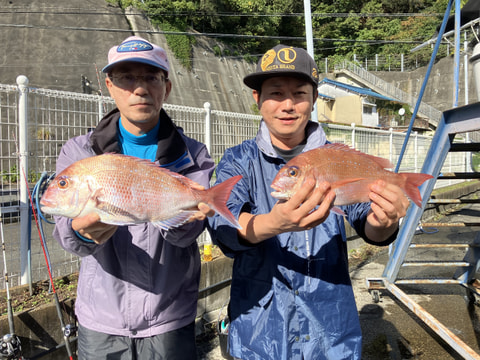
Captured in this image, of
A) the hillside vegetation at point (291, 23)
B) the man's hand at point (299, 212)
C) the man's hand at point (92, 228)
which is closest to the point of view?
the man's hand at point (299, 212)

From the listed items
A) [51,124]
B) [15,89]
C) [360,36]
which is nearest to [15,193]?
[51,124]

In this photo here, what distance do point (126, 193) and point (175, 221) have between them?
310mm

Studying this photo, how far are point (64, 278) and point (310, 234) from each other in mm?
3672

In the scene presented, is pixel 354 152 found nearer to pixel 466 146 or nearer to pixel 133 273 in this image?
pixel 133 273

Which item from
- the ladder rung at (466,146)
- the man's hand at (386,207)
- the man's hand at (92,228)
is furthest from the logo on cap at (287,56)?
the ladder rung at (466,146)

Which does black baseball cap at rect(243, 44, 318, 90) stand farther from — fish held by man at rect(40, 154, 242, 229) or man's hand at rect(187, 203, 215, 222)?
man's hand at rect(187, 203, 215, 222)

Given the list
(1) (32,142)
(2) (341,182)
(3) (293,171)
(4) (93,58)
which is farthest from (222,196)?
(4) (93,58)

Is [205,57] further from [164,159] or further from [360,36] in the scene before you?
[164,159]

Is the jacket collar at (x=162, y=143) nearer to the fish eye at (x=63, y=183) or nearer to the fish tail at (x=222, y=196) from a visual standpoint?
the fish eye at (x=63, y=183)

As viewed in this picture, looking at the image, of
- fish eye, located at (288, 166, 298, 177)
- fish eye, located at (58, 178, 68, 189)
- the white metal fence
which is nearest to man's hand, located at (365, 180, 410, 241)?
fish eye, located at (288, 166, 298, 177)

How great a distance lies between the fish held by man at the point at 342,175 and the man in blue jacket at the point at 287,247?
3.5 inches

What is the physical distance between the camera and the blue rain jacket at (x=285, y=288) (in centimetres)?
176

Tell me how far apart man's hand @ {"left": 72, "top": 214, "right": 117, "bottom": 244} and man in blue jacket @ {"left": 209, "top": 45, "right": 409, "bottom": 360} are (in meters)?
0.58

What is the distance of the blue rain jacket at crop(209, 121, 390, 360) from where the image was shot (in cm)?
176
